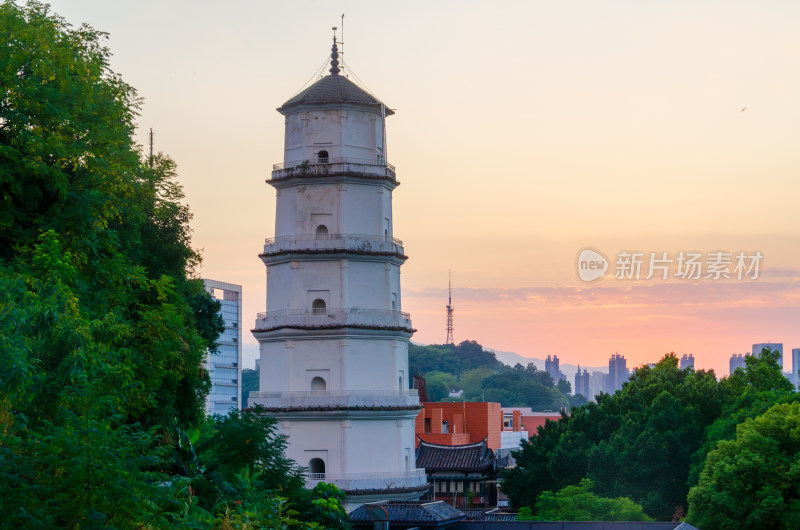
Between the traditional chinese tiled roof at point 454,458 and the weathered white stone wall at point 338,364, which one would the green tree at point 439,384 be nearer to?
the traditional chinese tiled roof at point 454,458

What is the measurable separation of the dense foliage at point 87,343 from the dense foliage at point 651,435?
894 inches

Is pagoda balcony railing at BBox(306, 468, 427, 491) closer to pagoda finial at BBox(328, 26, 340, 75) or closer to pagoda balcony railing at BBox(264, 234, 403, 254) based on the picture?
pagoda balcony railing at BBox(264, 234, 403, 254)

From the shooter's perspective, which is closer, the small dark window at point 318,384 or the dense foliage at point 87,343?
the dense foliage at point 87,343

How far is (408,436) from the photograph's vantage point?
4838cm

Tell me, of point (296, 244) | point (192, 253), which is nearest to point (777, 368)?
point (296, 244)

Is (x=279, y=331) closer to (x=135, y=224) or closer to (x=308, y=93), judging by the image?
(x=308, y=93)

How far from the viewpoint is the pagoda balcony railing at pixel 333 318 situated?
4719cm

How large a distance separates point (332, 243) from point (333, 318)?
318 cm

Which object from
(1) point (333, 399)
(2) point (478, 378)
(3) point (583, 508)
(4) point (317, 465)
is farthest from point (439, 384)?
(3) point (583, 508)

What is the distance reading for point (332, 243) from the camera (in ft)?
157

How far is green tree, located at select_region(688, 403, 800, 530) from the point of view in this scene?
132 ft

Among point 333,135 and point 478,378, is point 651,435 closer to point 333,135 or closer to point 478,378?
point 333,135

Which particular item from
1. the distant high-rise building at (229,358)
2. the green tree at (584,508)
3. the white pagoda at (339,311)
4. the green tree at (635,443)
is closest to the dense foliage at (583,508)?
the green tree at (584,508)

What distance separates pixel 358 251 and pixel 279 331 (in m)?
4.75
